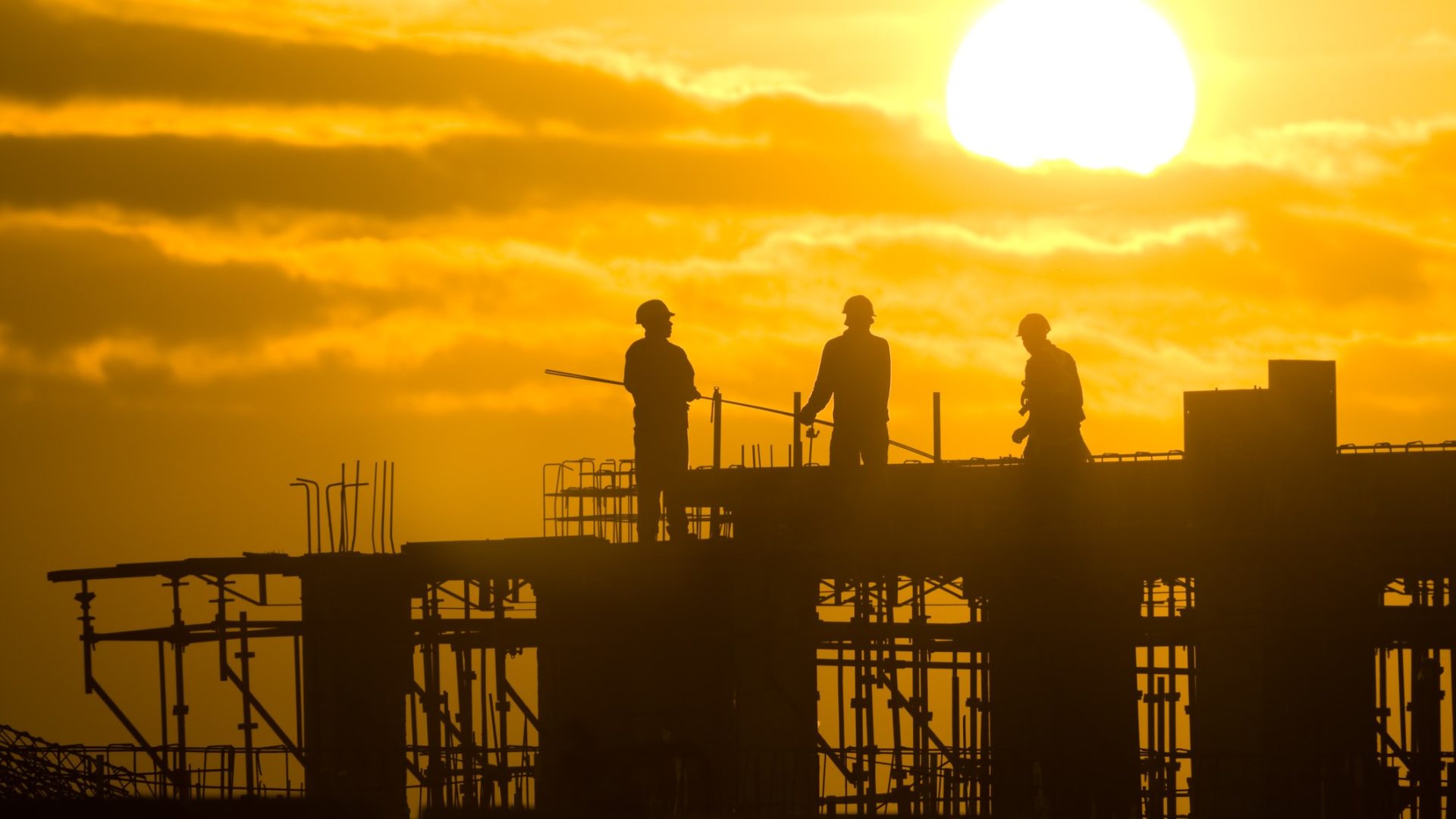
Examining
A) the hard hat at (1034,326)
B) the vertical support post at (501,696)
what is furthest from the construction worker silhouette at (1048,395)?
the vertical support post at (501,696)

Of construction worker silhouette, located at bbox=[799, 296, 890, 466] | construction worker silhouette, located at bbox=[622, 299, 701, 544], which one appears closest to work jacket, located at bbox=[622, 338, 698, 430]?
construction worker silhouette, located at bbox=[622, 299, 701, 544]

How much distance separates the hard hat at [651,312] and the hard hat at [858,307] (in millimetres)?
2215

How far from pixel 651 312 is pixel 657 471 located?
169 cm

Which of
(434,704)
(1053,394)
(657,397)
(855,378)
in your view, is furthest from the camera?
(434,704)

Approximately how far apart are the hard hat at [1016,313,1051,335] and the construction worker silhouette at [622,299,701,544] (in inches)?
170

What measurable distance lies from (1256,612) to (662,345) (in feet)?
22.5

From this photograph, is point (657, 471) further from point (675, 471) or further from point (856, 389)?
point (856, 389)

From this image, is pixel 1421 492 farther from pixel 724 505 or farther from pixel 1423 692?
pixel 724 505

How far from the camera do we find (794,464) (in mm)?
29312

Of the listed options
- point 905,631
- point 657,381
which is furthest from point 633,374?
point 905,631

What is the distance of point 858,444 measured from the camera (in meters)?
25.7

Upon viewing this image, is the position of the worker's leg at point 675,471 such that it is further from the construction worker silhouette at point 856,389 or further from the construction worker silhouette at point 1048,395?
the construction worker silhouette at point 1048,395

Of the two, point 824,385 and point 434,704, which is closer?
point 824,385

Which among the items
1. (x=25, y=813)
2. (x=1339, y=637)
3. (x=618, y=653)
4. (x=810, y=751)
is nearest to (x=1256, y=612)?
(x=1339, y=637)
